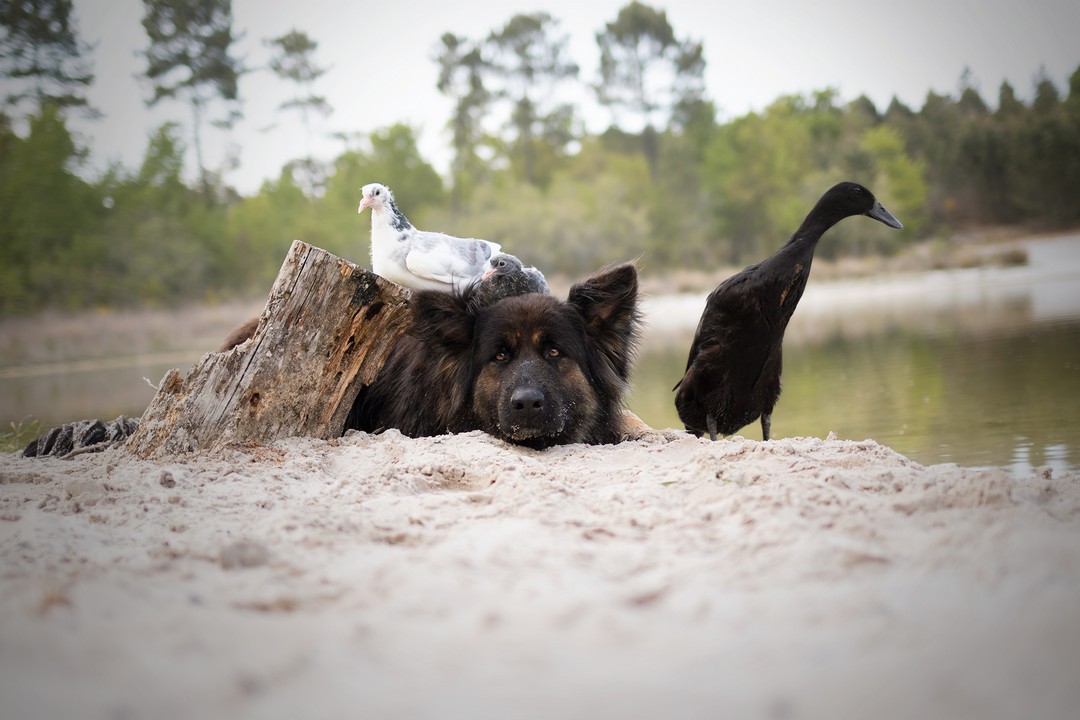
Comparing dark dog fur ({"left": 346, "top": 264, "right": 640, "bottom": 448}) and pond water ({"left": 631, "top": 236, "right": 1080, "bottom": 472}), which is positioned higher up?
dark dog fur ({"left": 346, "top": 264, "right": 640, "bottom": 448})

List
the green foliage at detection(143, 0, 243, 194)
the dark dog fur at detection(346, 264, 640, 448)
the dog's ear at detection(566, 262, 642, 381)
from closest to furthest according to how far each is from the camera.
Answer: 1. the dark dog fur at detection(346, 264, 640, 448)
2. the dog's ear at detection(566, 262, 642, 381)
3. the green foliage at detection(143, 0, 243, 194)

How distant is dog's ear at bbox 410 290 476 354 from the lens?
213 inches

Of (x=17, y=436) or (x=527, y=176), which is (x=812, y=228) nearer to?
(x=17, y=436)

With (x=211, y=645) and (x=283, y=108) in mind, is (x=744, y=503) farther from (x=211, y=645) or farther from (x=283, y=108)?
(x=283, y=108)

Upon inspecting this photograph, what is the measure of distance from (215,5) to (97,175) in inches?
391

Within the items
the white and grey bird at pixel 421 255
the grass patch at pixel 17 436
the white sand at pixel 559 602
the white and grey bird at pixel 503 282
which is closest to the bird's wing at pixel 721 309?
the white and grey bird at pixel 503 282

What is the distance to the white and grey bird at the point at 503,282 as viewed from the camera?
5.90 metres

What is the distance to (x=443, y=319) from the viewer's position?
548 cm

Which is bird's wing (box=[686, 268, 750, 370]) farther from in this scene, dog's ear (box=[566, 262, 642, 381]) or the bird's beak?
the bird's beak

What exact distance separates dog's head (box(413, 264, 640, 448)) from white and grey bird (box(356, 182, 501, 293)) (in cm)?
45

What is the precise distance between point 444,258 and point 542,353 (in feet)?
4.15

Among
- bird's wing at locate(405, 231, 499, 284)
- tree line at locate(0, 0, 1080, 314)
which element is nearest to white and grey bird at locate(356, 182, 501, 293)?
bird's wing at locate(405, 231, 499, 284)

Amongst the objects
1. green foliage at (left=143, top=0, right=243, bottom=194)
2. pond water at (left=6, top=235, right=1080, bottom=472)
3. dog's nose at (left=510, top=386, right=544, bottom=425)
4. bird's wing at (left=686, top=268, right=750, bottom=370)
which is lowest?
pond water at (left=6, top=235, right=1080, bottom=472)

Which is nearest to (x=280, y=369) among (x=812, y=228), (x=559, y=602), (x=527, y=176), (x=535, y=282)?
(x=535, y=282)
